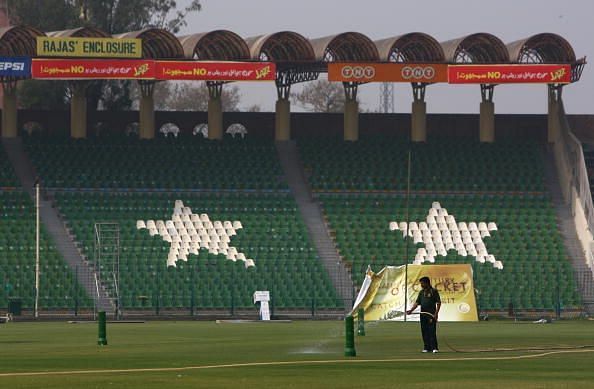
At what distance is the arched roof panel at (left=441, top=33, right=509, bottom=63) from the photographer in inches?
3083

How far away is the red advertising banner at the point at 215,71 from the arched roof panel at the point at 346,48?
9.77 feet

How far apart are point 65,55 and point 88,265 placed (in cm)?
1201

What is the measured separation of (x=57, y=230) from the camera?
230 ft

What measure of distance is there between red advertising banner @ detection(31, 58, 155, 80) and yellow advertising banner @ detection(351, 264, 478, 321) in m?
19.4

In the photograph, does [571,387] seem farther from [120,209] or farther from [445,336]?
[120,209]

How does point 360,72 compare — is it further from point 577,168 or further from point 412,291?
point 412,291

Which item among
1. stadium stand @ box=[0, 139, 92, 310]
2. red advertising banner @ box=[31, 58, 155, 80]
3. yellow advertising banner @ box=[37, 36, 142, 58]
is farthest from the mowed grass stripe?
yellow advertising banner @ box=[37, 36, 142, 58]

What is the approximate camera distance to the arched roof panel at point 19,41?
7506cm

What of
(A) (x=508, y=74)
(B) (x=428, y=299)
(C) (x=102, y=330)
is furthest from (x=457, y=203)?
(B) (x=428, y=299)

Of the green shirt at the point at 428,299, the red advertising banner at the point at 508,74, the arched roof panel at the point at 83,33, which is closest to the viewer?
the green shirt at the point at 428,299

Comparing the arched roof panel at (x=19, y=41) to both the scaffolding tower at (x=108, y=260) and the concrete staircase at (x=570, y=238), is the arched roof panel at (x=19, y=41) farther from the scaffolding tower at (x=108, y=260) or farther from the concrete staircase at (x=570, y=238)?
the concrete staircase at (x=570, y=238)

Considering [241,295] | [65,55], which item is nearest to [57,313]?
[241,295]

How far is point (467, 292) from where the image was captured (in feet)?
207

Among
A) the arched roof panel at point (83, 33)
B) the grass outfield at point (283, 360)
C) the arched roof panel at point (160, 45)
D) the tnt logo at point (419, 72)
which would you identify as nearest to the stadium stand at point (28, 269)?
the arched roof panel at point (83, 33)
